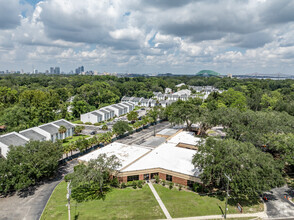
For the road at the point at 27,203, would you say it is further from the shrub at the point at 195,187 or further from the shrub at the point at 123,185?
the shrub at the point at 195,187

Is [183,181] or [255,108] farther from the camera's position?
[255,108]

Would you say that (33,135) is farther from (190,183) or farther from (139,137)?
(190,183)

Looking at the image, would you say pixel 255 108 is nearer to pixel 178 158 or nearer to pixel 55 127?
pixel 178 158

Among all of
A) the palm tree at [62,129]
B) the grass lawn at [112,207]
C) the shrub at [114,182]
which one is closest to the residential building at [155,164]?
the shrub at [114,182]

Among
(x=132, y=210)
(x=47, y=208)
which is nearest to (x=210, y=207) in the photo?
(x=132, y=210)

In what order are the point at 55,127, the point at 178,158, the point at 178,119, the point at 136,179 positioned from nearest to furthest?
the point at 136,179, the point at 178,158, the point at 55,127, the point at 178,119
